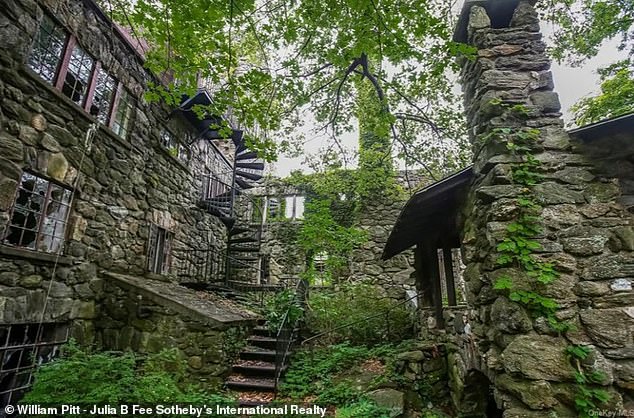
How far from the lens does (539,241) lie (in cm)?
239

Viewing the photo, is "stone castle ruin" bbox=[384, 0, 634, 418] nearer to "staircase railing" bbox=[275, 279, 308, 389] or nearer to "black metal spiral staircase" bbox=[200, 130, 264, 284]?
"staircase railing" bbox=[275, 279, 308, 389]

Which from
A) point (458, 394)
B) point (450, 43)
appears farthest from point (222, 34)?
point (458, 394)

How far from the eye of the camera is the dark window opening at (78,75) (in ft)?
15.2

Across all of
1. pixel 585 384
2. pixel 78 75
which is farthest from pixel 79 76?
pixel 585 384

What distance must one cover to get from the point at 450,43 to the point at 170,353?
4861 millimetres

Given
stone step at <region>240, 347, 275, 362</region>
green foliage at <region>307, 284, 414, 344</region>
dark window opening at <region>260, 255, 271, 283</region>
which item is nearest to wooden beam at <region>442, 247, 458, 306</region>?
green foliage at <region>307, 284, 414, 344</region>

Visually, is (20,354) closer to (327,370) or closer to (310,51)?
(327,370)

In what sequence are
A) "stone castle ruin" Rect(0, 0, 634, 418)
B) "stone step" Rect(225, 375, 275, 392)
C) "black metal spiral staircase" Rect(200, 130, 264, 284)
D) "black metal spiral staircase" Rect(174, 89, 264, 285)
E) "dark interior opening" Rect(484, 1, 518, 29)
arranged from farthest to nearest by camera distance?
"black metal spiral staircase" Rect(200, 130, 264, 284) < "black metal spiral staircase" Rect(174, 89, 264, 285) < "stone step" Rect(225, 375, 275, 392) < "dark interior opening" Rect(484, 1, 518, 29) < "stone castle ruin" Rect(0, 0, 634, 418)

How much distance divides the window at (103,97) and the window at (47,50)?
0.73 meters

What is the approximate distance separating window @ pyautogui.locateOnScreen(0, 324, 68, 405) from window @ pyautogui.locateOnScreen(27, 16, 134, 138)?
3.25m

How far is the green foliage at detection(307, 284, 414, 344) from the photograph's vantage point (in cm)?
666

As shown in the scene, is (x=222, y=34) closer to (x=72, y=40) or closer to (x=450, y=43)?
(x=72, y=40)

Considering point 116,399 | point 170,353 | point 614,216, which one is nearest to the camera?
point 614,216

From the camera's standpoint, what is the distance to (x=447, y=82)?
6.74 m
